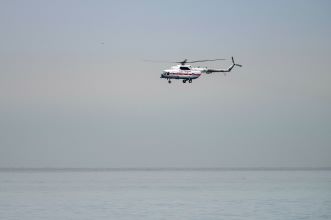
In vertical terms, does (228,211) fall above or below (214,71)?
below

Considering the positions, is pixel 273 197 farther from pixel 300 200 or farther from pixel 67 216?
pixel 67 216

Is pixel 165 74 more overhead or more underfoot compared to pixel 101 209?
more overhead

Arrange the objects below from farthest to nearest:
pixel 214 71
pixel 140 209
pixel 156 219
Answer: pixel 214 71 → pixel 140 209 → pixel 156 219

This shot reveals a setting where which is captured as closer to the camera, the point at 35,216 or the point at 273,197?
the point at 35,216

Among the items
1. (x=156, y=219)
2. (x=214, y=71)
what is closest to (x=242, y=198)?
(x=214, y=71)

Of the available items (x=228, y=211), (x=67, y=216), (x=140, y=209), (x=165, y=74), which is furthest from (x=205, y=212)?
(x=165, y=74)

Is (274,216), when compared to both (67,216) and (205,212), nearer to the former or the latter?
(205,212)

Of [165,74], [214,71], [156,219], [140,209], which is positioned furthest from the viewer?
[214,71]

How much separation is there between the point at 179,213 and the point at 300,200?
112 ft

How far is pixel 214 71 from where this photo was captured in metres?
132

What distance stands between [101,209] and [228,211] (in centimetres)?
1906

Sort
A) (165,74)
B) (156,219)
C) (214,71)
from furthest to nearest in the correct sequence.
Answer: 1. (214,71)
2. (165,74)
3. (156,219)

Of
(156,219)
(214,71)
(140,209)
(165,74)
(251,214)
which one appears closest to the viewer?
(156,219)

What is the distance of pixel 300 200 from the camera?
129250mm
